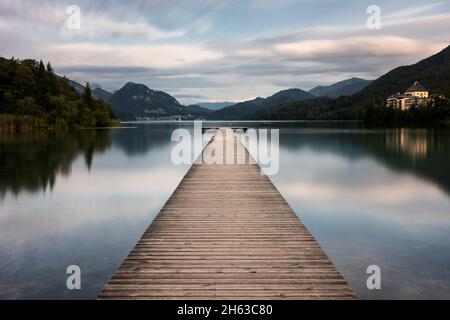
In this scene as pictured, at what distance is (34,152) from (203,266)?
28.9 metres

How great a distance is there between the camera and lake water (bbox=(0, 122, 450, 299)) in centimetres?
740

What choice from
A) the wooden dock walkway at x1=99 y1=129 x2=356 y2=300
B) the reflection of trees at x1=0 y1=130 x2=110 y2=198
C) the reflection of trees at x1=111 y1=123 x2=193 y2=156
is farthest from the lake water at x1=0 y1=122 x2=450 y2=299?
the reflection of trees at x1=111 y1=123 x2=193 y2=156

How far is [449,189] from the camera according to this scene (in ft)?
56.2

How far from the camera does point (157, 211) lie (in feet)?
45.3

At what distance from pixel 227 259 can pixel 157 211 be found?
7226 millimetres

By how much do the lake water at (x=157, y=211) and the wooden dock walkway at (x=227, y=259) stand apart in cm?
82

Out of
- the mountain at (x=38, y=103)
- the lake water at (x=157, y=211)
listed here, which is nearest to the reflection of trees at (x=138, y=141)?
the lake water at (x=157, y=211)

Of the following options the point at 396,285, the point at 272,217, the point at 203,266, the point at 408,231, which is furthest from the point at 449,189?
the point at 203,266

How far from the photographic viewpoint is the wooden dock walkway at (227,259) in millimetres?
5716

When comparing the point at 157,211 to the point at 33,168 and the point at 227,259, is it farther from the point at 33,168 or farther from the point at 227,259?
the point at 33,168

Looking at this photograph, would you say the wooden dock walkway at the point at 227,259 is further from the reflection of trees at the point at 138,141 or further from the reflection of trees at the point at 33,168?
the reflection of trees at the point at 138,141
